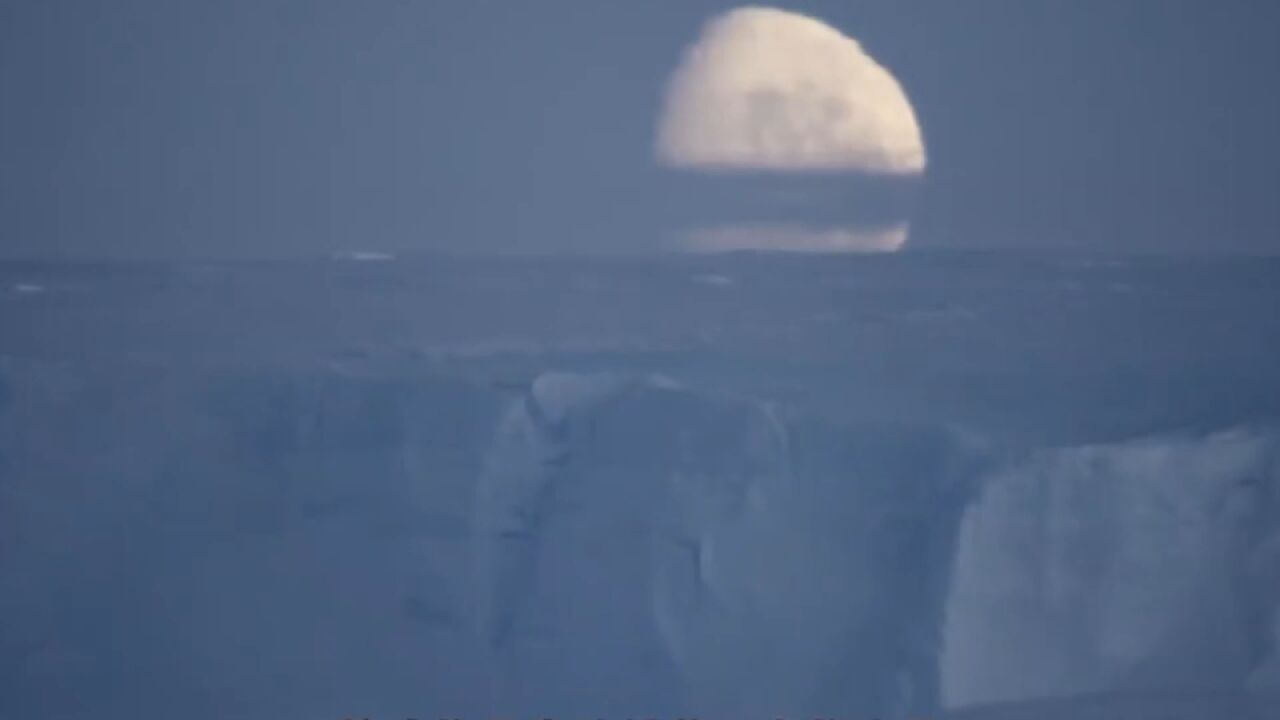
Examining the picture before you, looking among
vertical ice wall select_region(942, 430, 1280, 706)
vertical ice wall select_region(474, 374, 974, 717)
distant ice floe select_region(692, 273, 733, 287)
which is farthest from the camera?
distant ice floe select_region(692, 273, 733, 287)

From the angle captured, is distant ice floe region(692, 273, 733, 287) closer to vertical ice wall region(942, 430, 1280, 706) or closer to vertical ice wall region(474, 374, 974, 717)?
vertical ice wall region(474, 374, 974, 717)

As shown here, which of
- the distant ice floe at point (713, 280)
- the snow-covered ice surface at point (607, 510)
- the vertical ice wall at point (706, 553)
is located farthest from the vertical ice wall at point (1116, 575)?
the distant ice floe at point (713, 280)

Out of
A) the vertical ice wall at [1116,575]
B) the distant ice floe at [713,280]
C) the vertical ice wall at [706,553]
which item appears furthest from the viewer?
the distant ice floe at [713,280]

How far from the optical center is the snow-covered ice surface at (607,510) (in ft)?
14.7

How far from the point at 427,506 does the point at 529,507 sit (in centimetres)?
35

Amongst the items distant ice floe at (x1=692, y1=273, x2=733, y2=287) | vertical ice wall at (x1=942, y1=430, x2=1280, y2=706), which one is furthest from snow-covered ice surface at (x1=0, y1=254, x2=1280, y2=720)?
distant ice floe at (x1=692, y1=273, x2=733, y2=287)

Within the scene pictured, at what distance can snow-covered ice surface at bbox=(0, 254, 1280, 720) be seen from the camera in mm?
4473

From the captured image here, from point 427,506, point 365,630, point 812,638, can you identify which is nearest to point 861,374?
point 812,638

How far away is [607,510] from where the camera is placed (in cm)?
489

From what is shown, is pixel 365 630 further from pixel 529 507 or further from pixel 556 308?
pixel 556 308

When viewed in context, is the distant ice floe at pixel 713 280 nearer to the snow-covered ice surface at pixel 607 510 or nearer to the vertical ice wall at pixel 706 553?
the snow-covered ice surface at pixel 607 510

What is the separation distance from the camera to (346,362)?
4.95 meters

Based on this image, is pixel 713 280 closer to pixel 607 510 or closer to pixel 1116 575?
pixel 607 510

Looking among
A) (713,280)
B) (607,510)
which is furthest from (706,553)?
(713,280)
